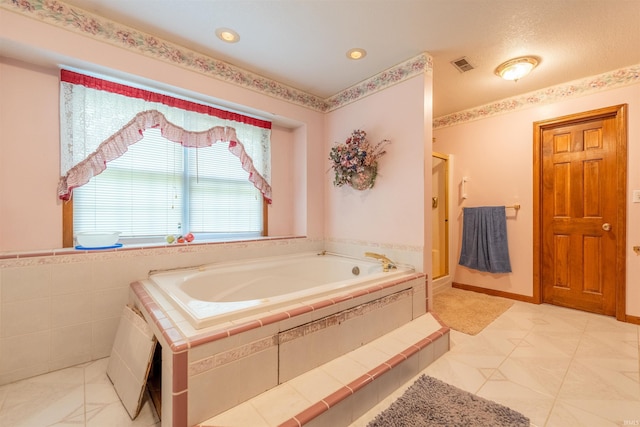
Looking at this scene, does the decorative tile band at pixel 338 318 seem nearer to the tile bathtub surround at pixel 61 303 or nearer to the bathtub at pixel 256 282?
→ the bathtub at pixel 256 282

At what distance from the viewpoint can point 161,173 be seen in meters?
2.22

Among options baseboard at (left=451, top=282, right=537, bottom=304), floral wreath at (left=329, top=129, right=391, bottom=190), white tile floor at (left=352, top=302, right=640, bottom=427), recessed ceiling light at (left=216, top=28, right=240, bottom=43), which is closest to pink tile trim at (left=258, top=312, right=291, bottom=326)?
white tile floor at (left=352, top=302, right=640, bottom=427)

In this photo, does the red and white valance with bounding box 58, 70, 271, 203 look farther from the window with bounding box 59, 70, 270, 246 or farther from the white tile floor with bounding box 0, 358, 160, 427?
Answer: the white tile floor with bounding box 0, 358, 160, 427

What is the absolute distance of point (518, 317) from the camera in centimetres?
250

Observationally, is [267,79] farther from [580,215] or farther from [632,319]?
[632,319]

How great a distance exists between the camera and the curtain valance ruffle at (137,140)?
5.92ft

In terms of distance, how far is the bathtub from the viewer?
130cm

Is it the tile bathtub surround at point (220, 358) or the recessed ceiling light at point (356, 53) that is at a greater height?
the recessed ceiling light at point (356, 53)

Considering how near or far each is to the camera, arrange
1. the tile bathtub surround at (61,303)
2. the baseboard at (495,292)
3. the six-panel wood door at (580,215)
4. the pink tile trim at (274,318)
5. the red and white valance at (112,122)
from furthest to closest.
Result: the baseboard at (495,292) → the six-panel wood door at (580,215) → the red and white valance at (112,122) → the tile bathtub surround at (61,303) → the pink tile trim at (274,318)

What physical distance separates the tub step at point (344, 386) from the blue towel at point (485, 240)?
5.52 feet

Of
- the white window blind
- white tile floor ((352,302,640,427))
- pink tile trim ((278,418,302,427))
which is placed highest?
the white window blind

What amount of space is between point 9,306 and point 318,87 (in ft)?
9.15

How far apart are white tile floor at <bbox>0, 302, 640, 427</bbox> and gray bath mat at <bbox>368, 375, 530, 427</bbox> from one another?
0.22ft


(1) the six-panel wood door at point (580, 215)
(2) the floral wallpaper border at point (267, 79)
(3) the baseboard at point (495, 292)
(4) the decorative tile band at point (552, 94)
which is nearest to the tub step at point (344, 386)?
(3) the baseboard at point (495, 292)
